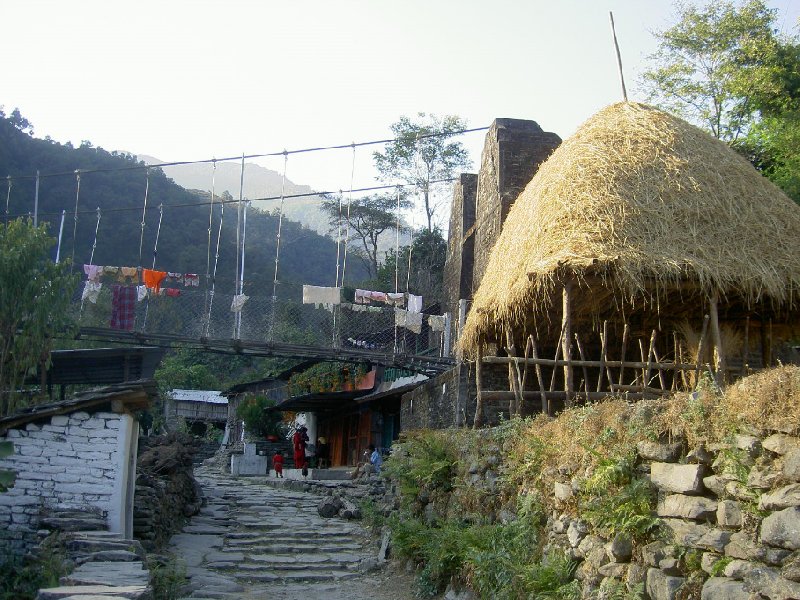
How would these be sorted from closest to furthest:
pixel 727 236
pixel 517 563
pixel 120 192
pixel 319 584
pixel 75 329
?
pixel 517 563 → pixel 727 236 → pixel 319 584 → pixel 75 329 → pixel 120 192

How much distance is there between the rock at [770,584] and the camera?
11.3ft

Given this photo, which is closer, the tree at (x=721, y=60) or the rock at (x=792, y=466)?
the rock at (x=792, y=466)

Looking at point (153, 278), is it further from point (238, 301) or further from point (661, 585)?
point (661, 585)

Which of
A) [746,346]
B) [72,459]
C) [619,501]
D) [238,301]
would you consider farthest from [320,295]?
[619,501]

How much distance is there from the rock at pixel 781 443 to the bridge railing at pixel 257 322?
37.3ft

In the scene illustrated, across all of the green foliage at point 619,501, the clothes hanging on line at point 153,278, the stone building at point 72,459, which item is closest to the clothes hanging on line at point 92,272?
the clothes hanging on line at point 153,278

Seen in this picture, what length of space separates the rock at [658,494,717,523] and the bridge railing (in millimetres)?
10678

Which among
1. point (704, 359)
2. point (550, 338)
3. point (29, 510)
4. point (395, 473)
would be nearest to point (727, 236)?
point (704, 359)

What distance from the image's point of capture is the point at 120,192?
112 feet

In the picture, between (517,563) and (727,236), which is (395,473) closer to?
(517,563)

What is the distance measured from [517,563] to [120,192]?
31974 mm

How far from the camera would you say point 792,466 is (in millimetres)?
3598

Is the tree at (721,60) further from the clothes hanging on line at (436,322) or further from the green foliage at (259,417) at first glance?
the green foliage at (259,417)

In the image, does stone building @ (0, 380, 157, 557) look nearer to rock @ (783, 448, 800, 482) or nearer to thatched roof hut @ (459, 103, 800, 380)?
thatched roof hut @ (459, 103, 800, 380)
